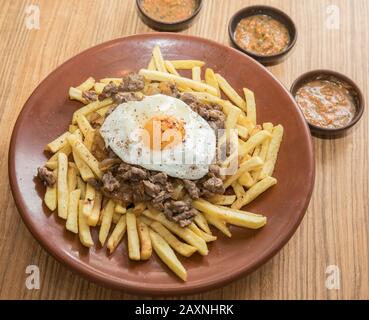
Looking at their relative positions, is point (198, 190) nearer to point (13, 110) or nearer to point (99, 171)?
point (99, 171)

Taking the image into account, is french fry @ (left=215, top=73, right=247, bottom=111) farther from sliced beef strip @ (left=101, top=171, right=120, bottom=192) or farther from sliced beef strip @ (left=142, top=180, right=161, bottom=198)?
sliced beef strip @ (left=101, top=171, right=120, bottom=192)

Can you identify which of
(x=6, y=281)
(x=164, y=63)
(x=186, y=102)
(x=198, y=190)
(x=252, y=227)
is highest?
(x=164, y=63)

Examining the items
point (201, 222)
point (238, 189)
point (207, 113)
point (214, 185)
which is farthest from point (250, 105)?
point (201, 222)

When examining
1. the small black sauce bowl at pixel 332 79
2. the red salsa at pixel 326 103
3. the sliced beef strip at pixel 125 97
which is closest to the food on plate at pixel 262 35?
the small black sauce bowl at pixel 332 79

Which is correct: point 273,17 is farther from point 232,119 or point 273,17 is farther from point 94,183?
point 94,183

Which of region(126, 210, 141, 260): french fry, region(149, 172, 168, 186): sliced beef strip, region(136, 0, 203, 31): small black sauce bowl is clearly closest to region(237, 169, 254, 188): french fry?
region(149, 172, 168, 186): sliced beef strip

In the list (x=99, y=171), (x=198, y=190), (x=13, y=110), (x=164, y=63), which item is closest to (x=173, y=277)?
(x=198, y=190)

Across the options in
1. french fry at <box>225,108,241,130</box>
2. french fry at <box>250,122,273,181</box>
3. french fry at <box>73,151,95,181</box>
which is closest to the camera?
french fry at <box>73,151,95,181</box>

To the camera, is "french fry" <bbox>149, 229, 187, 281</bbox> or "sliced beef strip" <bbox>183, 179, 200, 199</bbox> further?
"sliced beef strip" <bbox>183, 179, 200, 199</bbox>
